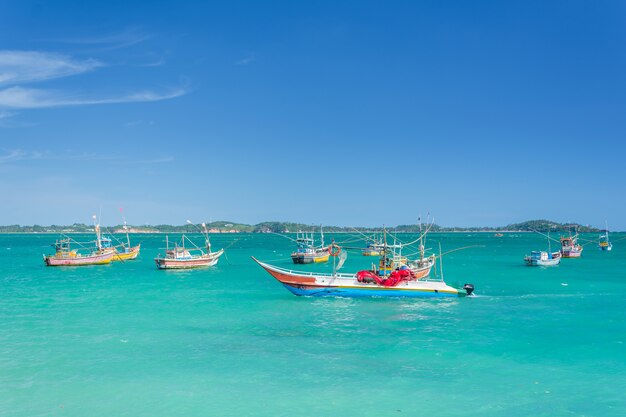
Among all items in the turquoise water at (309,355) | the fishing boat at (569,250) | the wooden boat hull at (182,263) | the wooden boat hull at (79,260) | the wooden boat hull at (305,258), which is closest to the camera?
the turquoise water at (309,355)

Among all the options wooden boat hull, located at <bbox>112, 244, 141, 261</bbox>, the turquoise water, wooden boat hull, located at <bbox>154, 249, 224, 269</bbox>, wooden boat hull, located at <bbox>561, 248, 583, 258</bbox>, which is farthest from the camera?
wooden boat hull, located at <bbox>561, 248, 583, 258</bbox>

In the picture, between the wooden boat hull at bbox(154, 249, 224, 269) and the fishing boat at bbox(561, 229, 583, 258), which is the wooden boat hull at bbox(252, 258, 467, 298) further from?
the fishing boat at bbox(561, 229, 583, 258)

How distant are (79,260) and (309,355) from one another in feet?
167

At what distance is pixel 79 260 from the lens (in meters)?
62.0

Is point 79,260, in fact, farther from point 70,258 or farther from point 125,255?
point 125,255

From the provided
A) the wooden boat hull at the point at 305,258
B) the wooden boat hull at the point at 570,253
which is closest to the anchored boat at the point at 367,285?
the wooden boat hull at the point at 305,258

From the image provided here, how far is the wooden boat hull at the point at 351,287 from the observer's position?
33.2 meters

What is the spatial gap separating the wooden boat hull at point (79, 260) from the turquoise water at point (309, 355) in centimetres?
2558

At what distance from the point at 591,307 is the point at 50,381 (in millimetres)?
29896

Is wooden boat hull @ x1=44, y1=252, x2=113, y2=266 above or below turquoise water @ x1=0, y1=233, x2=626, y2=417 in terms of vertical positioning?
above

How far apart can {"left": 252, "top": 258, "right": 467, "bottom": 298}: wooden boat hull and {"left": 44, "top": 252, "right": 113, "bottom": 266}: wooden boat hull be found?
37.6 meters

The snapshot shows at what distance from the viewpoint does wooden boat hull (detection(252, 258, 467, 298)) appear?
33.2 m

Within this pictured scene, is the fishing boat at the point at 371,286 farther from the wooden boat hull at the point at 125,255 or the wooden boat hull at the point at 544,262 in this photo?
the wooden boat hull at the point at 125,255

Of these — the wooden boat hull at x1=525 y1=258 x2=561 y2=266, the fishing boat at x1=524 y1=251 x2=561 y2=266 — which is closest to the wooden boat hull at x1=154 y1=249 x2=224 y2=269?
the fishing boat at x1=524 y1=251 x2=561 y2=266
